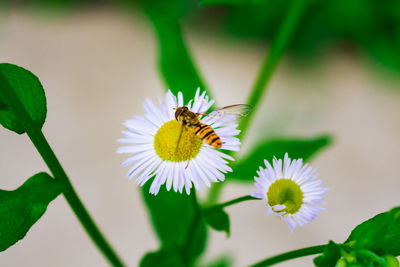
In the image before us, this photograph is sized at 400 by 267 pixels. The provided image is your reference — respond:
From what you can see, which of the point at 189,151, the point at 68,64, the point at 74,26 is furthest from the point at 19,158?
the point at 189,151

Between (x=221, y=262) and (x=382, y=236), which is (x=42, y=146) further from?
(x=221, y=262)

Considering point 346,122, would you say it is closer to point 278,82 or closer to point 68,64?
point 278,82

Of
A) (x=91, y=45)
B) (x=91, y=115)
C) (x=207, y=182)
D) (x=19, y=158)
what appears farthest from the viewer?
(x=91, y=45)

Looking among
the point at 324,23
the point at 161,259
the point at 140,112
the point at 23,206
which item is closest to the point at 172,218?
the point at 161,259

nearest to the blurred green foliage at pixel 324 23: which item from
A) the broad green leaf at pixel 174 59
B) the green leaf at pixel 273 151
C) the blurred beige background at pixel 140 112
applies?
the blurred beige background at pixel 140 112

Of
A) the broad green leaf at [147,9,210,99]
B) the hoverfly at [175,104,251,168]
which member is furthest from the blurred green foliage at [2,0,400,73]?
the hoverfly at [175,104,251,168]

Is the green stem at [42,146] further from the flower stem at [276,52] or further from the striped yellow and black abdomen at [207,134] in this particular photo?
the flower stem at [276,52]
